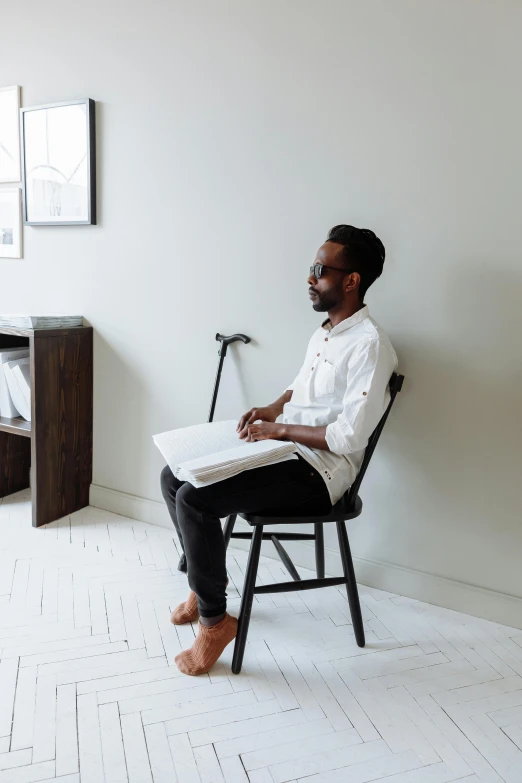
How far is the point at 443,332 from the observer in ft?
6.68

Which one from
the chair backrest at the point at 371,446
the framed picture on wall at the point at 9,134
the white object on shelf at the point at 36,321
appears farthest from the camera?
the framed picture on wall at the point at 9,134

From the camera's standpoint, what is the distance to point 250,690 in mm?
1672

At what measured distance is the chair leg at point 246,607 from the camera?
5.70ft

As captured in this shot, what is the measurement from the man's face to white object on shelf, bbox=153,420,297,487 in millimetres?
473

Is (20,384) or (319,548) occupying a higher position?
(20,384)

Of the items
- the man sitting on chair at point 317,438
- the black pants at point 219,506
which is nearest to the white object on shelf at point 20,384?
the man sitting on chair at point 317,438

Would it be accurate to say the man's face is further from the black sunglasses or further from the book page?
the book page

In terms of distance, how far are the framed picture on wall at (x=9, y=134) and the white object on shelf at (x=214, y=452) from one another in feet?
5.90

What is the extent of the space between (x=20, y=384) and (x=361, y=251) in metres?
1.70

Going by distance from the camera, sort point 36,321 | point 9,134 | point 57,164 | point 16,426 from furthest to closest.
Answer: point 9,134 → point 57,164 → point 16,426 → point 36,321

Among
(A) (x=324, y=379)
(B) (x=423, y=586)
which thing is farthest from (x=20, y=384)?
(B) (x=423, y=586)

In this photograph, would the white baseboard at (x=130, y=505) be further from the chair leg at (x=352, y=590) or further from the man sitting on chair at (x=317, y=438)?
the chair leg at (x=352, y=590)

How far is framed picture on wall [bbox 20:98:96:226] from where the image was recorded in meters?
2.68

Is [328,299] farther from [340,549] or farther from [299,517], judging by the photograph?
[340,549]
